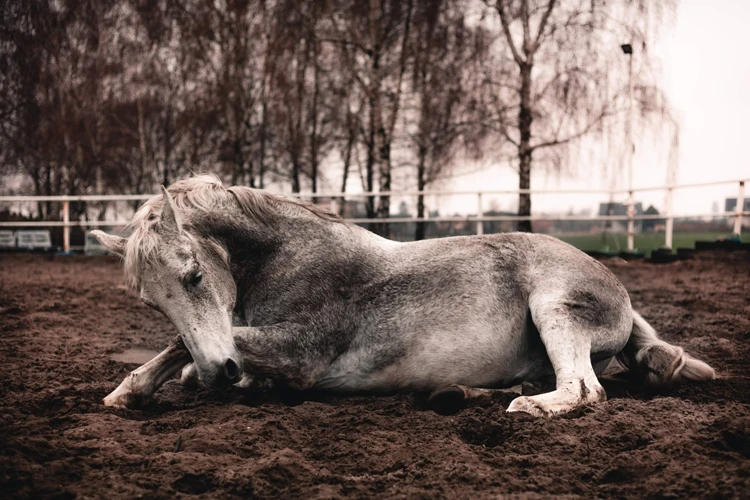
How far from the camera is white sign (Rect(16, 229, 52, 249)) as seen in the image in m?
16.3

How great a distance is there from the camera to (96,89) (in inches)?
925

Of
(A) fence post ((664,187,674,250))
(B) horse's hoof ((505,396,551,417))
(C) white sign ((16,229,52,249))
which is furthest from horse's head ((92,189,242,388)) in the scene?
(C) white sign ((16,229,52,249))

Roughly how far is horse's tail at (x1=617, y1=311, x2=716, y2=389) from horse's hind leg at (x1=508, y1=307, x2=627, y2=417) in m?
0.30

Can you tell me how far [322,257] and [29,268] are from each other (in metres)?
10.7

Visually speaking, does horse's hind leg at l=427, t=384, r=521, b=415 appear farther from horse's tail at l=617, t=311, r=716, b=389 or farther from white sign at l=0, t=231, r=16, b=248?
white sign at l=0, t=231, r=16, b=248

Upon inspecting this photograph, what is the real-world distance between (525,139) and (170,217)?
47.3ft

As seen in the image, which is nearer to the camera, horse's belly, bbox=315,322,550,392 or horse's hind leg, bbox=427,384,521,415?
horse's hind leg, bbox=427,384,521,415

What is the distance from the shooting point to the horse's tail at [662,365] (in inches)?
139

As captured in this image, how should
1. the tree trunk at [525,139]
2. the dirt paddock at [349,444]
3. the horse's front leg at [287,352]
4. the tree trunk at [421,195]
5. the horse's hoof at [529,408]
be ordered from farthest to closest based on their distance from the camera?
the tree trunk at [421,195]
the tree trunk at [525,139]
the horse's front leg at [287,352]
the horse's hoof at [529,408]
the dirt paddock at [349,444]

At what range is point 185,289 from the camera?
9.78ft

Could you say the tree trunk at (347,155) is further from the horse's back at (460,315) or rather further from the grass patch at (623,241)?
the horse's back at (460,315)

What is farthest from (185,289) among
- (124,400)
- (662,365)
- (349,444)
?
(662,365)

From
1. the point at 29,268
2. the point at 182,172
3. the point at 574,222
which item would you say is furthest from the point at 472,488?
the point at 182,172

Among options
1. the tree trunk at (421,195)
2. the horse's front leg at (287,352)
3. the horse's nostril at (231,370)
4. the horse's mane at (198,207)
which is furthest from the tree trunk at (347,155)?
the horse's nostril at (231,370)
